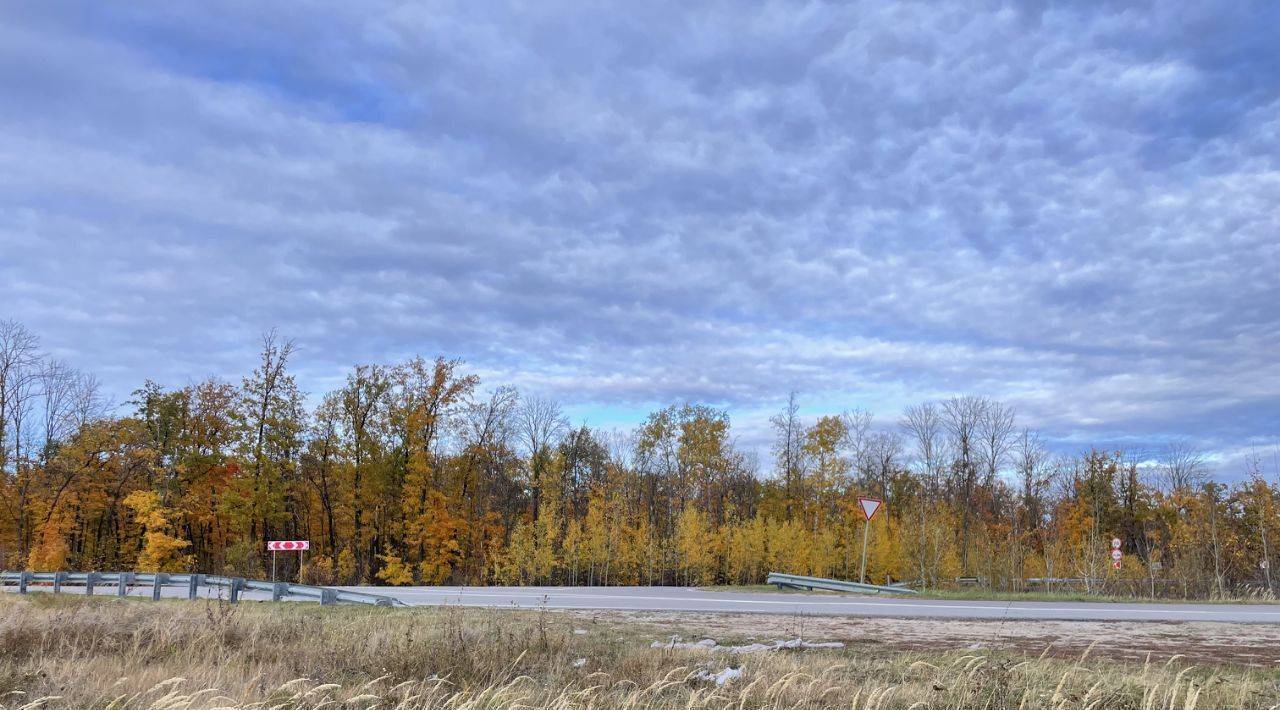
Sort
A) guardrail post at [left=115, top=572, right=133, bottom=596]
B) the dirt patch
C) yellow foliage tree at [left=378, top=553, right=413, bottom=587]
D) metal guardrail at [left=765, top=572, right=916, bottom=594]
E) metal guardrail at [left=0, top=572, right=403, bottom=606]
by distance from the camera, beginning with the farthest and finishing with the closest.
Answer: yellow foliage tree at [left=378, top=553, right=413, bottom=587] → metal guardrail at [left=765, top=572, right=916, bottom=594] → guardrail post at [left=115, top=572, right=133, bottom=596] → metal guardrail at [left=0, top=572, right=403, bottom=606] → the dirt patch

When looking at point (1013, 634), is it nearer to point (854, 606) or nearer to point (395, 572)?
point (854, 606)

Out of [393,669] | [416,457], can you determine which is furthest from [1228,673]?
[416,457]

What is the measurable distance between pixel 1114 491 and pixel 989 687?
6074 centimetres

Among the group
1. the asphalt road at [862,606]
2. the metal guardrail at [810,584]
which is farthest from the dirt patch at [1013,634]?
the metal guardrail at [810,584]

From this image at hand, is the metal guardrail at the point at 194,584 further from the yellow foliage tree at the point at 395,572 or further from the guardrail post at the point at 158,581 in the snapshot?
the yellow foliage tree at the point at 395,572

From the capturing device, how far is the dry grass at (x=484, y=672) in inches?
280

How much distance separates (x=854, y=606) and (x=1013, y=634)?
19.9 ft

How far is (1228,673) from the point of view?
929 centimetres

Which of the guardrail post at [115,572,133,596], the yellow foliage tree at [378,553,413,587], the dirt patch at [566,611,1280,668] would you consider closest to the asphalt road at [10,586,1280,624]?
the dirt patch at [566,611,1280,668]

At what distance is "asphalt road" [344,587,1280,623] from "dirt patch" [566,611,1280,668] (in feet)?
3.07

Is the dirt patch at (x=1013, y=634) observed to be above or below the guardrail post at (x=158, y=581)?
above

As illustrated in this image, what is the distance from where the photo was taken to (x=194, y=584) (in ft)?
68.3

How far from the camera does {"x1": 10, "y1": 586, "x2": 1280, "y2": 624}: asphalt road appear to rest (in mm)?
16750

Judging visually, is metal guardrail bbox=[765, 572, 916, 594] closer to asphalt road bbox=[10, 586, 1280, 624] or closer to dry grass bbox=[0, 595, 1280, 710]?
asphalt road bbox=[10, 586, 1280, 624]
